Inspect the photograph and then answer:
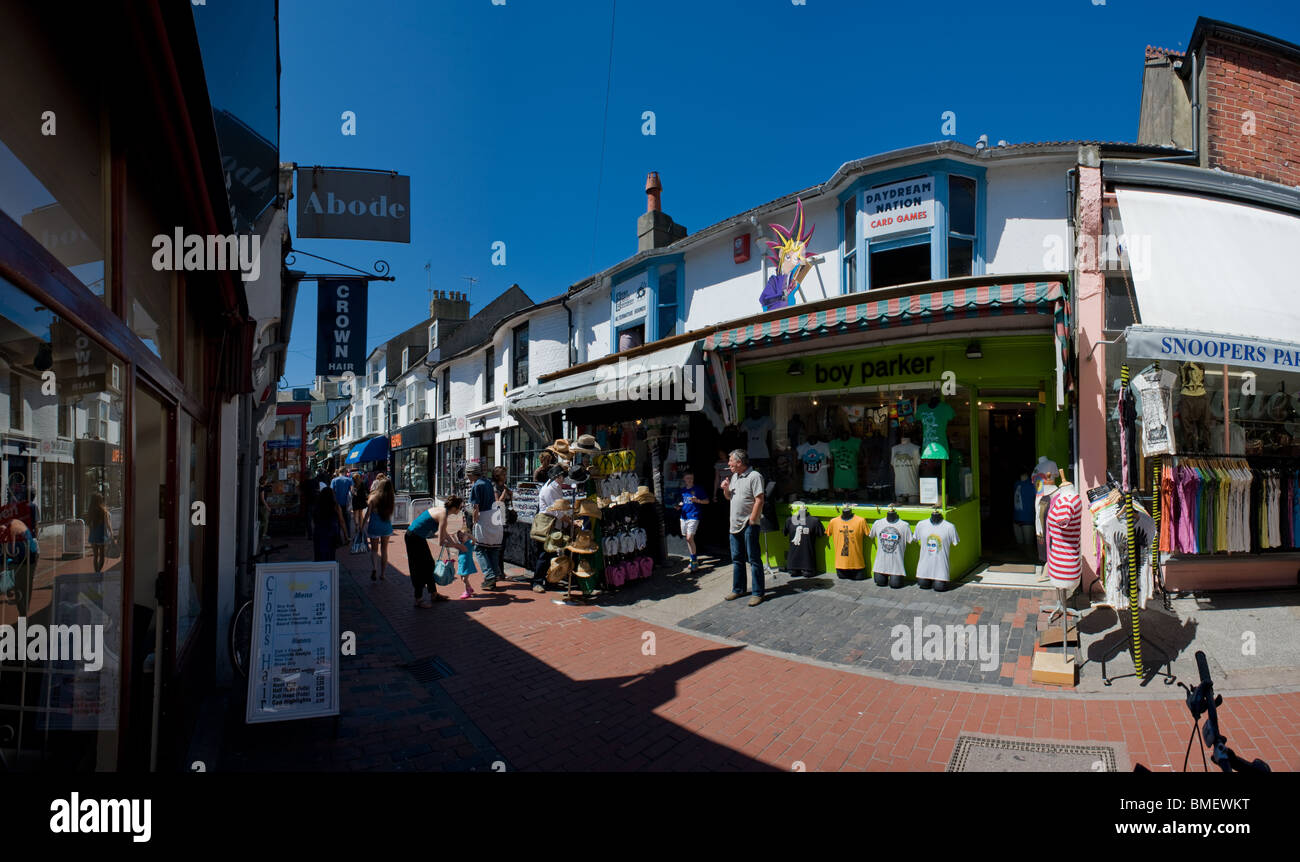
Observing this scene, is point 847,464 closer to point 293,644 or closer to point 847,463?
point 847,463

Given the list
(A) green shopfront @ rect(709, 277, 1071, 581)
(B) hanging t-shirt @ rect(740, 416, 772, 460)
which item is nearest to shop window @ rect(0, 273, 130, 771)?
(A) green shopfront @ rect(709, 277, 1071, 581)

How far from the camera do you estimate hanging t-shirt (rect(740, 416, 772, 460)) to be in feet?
31.6

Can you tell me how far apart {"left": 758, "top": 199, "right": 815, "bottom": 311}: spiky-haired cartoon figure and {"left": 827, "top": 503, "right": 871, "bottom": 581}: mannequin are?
14.4 ft

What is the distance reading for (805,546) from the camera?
328 inches

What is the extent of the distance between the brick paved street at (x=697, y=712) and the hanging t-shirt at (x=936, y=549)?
1.01 m

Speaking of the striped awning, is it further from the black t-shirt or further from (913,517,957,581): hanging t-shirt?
the black t-shirt

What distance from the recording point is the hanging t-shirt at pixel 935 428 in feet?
26.0

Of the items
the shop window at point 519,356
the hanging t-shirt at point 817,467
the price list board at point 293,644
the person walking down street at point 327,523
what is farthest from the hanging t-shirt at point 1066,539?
the shop window at point 519,356

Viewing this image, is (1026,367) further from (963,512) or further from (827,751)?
(827,751)

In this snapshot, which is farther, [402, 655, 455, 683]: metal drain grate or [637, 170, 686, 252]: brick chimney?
[637, 170, 686, 252]: brick chimney

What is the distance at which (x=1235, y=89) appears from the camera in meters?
7.79
